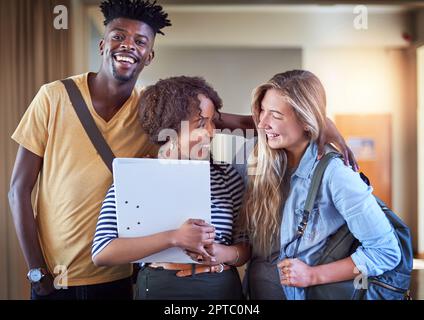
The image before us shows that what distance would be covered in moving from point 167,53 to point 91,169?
39 cm

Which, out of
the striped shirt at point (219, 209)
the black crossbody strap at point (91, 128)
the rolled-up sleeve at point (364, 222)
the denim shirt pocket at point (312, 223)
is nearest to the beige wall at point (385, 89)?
the rolled-up sleeve at point (364, 222)

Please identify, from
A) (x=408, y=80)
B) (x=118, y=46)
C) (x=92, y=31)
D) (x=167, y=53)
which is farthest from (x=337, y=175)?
(x=92, y=31)

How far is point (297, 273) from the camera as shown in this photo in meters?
1.23

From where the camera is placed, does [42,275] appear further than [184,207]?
Yes

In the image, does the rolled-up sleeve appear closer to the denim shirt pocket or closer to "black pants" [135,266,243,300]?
the denim shirt pocket

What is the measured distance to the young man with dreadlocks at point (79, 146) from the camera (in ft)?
4.09

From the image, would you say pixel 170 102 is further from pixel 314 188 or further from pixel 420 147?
pixel 420 147

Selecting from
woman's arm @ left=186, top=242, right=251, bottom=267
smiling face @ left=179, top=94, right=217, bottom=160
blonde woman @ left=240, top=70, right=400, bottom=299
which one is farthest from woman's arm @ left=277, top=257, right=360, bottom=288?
smiling face @ left=179, top=94, right=217, bottom=160

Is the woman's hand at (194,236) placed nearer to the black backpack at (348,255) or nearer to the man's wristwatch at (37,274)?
the black backpack at (348,255)

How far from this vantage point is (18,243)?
1319 millimetres

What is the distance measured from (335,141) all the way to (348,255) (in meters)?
0.31

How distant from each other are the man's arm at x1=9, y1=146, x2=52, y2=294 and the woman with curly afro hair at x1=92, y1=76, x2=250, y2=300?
0.80ft
